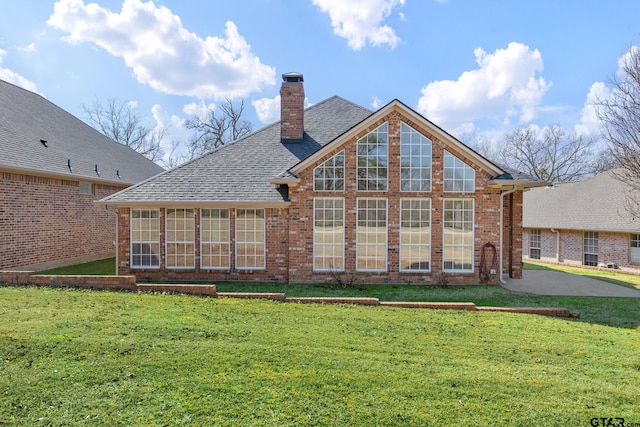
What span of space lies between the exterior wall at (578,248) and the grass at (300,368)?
12.4 meters

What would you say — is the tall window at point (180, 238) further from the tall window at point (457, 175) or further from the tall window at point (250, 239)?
the tall window at point (457, 175)

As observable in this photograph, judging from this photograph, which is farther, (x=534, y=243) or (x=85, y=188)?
(x=534, y=243)

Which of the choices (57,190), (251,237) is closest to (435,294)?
(251,237)

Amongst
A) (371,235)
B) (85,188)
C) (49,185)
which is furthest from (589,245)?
(49,185)

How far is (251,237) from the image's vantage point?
1212 cm

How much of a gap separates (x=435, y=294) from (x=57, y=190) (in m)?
15.6

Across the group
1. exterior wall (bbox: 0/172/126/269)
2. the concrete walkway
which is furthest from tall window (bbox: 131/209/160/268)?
the concrete walkway

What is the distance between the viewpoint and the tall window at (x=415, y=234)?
11.8 m

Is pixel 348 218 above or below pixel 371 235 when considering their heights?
above

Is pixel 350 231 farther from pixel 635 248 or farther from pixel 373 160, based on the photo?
pixel 635 248

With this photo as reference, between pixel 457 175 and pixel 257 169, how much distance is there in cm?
745

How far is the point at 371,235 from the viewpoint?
11.9m

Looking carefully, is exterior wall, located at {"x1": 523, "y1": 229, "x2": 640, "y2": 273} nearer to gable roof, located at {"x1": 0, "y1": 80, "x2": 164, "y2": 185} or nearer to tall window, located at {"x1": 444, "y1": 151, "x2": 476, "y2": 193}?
tall window, located at {"x1": 444, "y1": 151, "x2": 476, "y2": 193}

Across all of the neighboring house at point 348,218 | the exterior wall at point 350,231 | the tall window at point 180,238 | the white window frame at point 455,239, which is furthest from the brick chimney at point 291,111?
the white window frame at point 455,239
